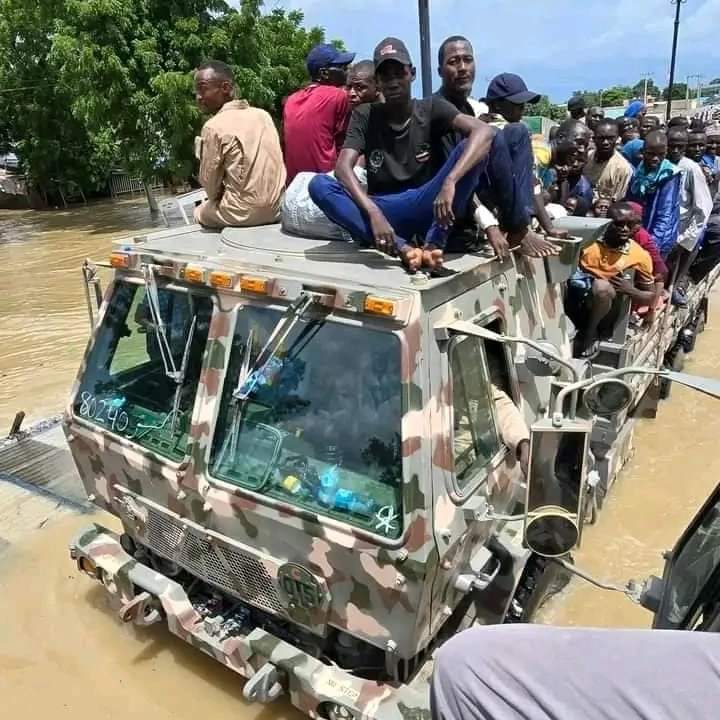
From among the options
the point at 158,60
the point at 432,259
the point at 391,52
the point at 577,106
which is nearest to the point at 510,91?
the point at 391,52

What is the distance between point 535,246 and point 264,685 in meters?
2.25

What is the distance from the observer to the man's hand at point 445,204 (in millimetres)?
2879

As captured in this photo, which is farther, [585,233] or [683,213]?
[683,213]

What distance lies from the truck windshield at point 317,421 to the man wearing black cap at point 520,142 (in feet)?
3.76

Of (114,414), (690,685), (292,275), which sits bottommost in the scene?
(114,414)

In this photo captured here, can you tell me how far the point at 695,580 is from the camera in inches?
71.7

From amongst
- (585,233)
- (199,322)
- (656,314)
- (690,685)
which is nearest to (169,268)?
(199,322)

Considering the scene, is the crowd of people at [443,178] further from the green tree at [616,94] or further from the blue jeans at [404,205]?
the green tree at [616,94]

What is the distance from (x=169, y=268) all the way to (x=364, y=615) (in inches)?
67.8

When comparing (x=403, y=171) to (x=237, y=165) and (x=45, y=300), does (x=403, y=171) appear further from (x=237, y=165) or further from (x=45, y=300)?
(x=45, y=300)

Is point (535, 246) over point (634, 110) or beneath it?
beneath

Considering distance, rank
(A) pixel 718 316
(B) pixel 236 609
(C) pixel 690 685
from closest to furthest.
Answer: (C) pixel 690 685 → (B) pixel 236 609 → (A) pixel 718 316

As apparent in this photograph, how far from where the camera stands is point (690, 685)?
1.02m

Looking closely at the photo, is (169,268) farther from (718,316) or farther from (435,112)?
(718,316)
